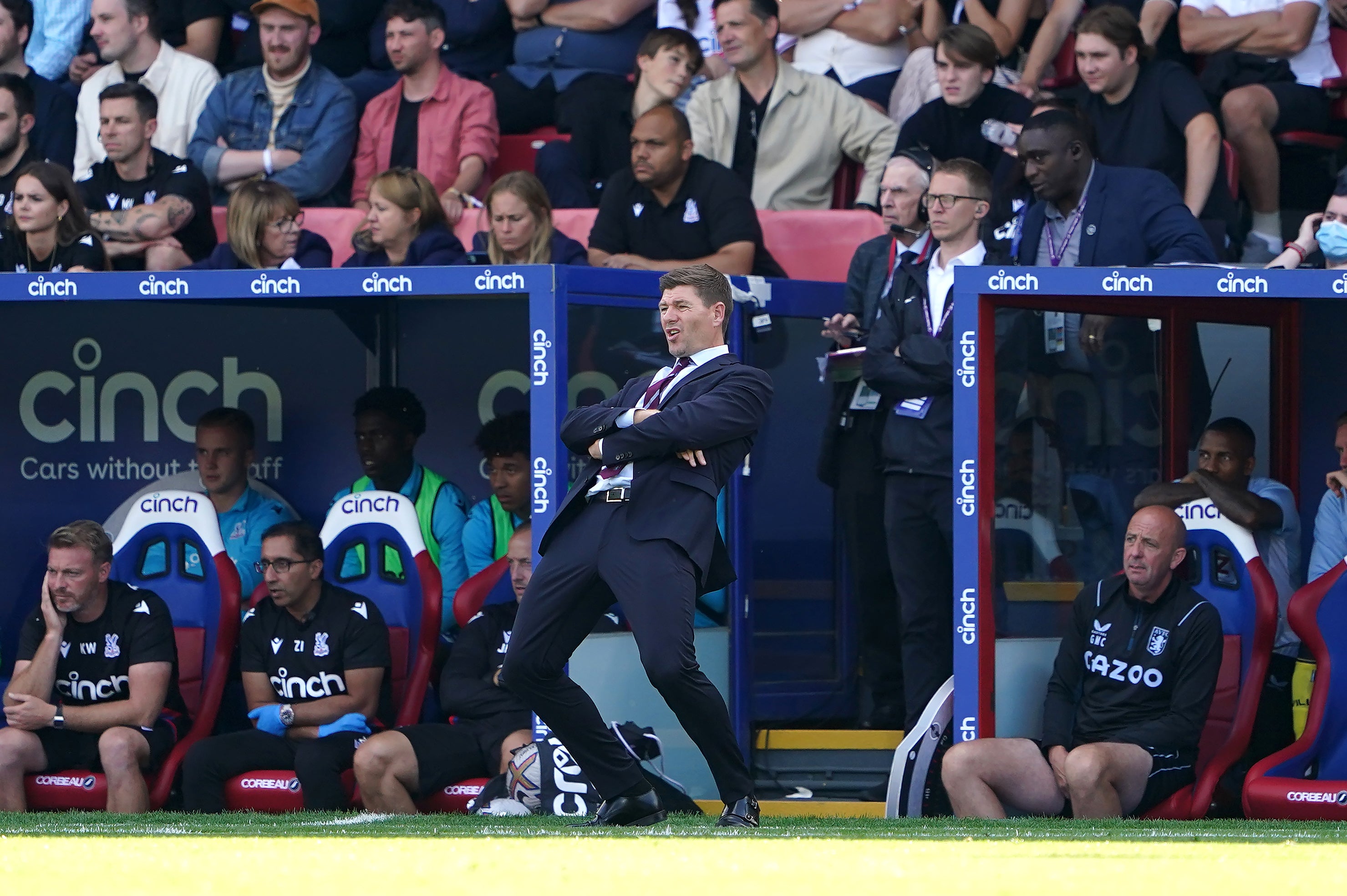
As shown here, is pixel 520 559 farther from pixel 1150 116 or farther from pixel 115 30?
pixel 115 30

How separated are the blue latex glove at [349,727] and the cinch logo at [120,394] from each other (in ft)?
6.53

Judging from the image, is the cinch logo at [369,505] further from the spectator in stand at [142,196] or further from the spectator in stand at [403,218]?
the spectator in stand at [142,196]

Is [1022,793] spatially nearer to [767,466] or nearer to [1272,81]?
[767,466]

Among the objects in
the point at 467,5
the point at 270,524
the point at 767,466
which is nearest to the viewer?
the point at 767,466

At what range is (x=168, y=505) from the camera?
836 centimetres

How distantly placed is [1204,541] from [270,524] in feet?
12.7

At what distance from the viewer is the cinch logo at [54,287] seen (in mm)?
7762

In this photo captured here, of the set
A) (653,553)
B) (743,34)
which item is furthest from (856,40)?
(653,553)

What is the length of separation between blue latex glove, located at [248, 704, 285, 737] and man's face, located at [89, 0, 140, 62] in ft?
13.0

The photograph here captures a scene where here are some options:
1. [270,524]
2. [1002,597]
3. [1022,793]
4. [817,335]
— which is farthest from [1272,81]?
[270,524]

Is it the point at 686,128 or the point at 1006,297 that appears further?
the point at 686,128

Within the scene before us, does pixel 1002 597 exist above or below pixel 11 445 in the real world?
below

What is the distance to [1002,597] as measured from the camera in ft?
23.3

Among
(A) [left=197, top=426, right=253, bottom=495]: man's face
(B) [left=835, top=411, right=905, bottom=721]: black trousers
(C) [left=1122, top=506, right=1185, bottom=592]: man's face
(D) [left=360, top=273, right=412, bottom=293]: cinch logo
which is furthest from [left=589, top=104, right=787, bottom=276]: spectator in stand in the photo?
(C) [left=1122, top=506, right=1185, bottom=592]: man's face
